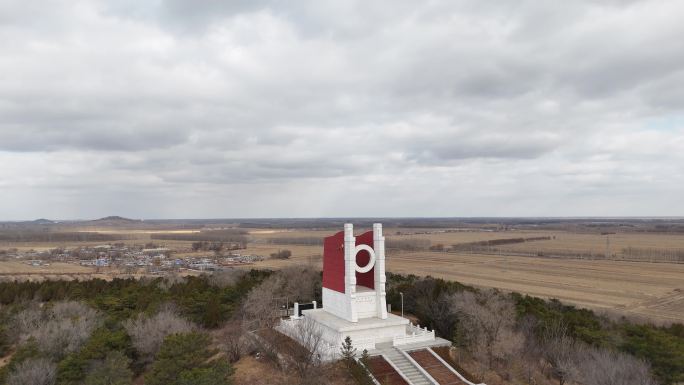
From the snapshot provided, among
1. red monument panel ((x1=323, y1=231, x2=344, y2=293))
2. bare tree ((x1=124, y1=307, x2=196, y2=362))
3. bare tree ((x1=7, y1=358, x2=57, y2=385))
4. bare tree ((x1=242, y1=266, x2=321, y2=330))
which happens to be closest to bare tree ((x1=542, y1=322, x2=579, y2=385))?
red monument panel ((x1=323, y1=231, x2=344, y2=293))

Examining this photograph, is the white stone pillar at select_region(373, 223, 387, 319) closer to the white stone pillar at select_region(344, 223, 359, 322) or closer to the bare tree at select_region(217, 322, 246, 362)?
the white stone pillar at select_region(344, 223, 359, 322)

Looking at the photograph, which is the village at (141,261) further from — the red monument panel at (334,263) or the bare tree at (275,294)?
the red monument panel at (334,263)

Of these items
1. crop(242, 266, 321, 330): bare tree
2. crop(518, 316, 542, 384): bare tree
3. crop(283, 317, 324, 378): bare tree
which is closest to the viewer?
crop(283, 317, 324, 378): bare tree

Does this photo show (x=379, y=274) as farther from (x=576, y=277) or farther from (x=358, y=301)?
(x=576, y=277)

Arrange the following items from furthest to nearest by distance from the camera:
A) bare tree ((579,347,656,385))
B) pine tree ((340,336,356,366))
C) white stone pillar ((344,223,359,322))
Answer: white stone pillar ((344,223,359,322)) < pine tree ((340,336,356,366)) < bare tree ((579,347,656,385))

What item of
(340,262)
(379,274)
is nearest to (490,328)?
(379,274)

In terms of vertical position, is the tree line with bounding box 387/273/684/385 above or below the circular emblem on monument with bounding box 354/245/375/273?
below
